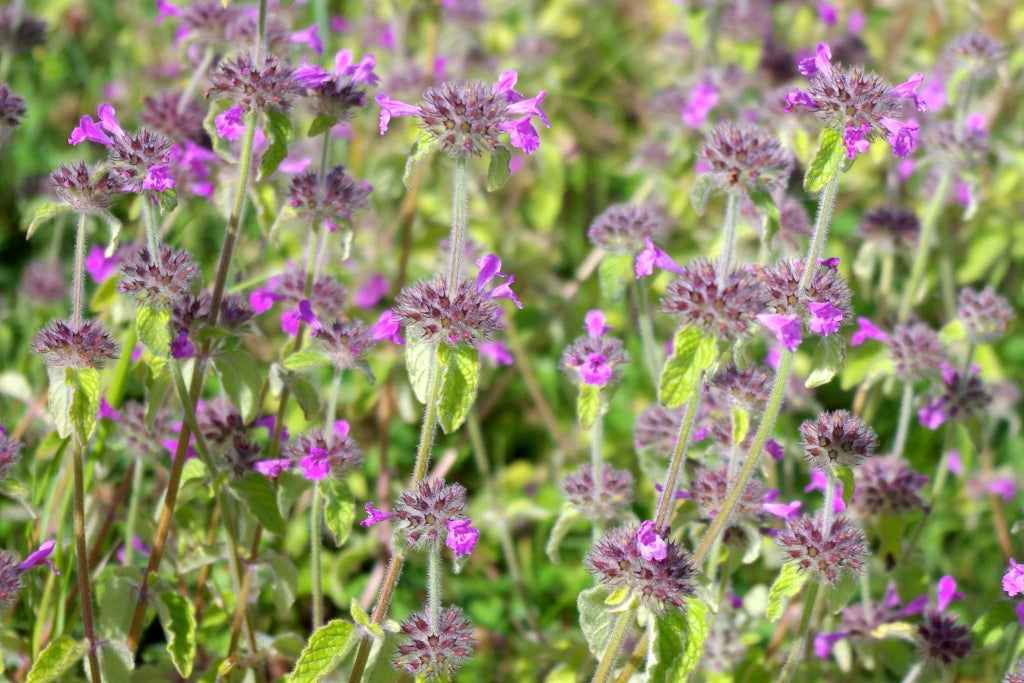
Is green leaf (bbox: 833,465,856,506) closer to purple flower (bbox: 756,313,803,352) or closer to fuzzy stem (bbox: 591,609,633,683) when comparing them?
purple flower (bbox: 756,313,803,352)

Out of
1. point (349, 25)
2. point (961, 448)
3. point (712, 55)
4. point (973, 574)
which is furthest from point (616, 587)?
point (349, 25)

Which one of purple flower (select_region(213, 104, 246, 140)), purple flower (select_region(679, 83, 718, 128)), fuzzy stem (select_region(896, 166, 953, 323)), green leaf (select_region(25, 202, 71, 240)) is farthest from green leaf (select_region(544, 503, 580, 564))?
purple flower (select_region(679, 83, 718, 128))

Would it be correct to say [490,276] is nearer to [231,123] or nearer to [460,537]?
[460,537]

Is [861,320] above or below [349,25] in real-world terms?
below

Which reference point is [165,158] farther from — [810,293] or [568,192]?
[568,192]

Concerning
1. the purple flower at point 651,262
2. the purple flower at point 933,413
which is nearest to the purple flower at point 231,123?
the purple flower at point 651,262

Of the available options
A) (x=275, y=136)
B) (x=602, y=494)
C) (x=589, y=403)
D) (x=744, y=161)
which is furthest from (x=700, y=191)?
(x=275, y=136)
